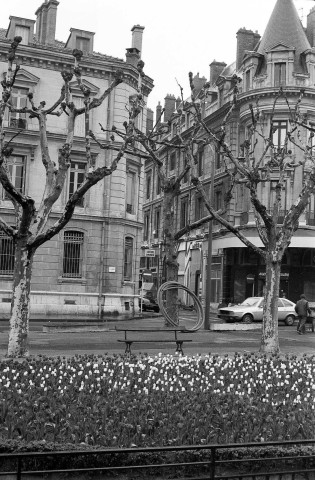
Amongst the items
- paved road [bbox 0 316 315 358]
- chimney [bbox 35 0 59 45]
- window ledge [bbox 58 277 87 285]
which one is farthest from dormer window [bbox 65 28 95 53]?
paved road [bbox 0 316 315 358]

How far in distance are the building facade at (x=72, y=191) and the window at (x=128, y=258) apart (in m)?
0.06

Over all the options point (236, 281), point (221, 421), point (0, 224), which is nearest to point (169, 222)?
point (0, 224)

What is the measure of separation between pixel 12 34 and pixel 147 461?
106 feet

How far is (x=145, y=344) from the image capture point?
1941 centimetres

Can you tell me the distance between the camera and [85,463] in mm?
6711

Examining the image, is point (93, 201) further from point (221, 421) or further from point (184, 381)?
point (221, 421)

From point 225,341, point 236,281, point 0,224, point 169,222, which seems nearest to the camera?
point 0,224

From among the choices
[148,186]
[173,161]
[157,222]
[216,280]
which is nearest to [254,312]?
[216,280]

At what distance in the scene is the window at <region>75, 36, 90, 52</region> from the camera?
3675cm

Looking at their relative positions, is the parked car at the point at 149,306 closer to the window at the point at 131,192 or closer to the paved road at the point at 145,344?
the window at the point at 131,192

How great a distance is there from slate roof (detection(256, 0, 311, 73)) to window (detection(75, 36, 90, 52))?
13.9m

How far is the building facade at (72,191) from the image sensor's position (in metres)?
34.0

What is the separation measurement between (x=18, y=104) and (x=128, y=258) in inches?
396

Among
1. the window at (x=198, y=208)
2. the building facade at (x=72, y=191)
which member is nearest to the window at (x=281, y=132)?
the building facade at (x=72, y=191)
